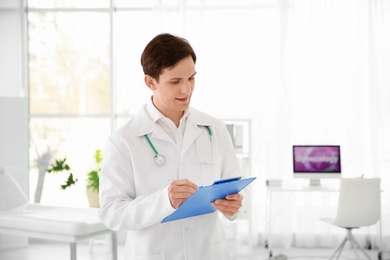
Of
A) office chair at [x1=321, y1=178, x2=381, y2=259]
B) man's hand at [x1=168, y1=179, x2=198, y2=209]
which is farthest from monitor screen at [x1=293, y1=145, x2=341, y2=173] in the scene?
man's hand at [x1=168, y1=179, x2=198, y2=209]

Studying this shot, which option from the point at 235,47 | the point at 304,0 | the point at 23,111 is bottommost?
the point at 23,111

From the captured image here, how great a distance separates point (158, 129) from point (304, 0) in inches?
193

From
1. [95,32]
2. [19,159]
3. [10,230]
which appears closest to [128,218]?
[10,230]

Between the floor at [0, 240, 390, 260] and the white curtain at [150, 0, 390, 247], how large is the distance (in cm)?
27

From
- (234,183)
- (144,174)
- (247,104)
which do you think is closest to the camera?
(234,183)

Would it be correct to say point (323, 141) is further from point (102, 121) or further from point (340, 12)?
point (102, 121)

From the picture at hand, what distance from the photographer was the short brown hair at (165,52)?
175 centimetres

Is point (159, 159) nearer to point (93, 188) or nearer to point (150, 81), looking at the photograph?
point (150, 81)

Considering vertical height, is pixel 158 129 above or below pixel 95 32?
below

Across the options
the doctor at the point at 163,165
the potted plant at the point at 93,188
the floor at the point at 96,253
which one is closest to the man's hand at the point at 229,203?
the doctor at the point at 163,165

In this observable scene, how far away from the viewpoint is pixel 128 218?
1.71 m

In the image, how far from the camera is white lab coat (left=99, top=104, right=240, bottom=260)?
5.80 feet

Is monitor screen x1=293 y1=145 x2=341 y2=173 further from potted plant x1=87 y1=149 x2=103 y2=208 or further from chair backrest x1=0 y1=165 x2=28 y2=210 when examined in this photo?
chair backrest x1=0 y1=165 x2=28 y2=210

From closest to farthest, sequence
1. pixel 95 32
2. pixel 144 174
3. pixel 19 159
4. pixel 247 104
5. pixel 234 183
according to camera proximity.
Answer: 1. pixel 234 183
2. pixel 144 174
3. pixel 19 159
4. pixel 247 104
5. pixel 95 32
